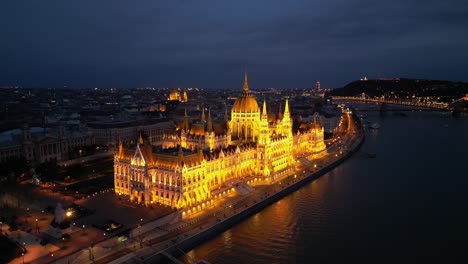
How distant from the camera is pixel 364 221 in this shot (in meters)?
39.3

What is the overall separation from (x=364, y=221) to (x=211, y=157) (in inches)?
723

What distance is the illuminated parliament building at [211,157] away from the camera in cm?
4078

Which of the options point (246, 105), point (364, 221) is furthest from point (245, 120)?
point (364, 221)

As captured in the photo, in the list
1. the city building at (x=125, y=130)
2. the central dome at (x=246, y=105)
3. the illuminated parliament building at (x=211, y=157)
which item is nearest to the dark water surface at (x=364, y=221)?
the illuminated parliament building at (x=211, y=157)

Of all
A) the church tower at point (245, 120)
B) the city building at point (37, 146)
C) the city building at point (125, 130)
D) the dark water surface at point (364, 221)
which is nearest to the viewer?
the dark water surface at point (364, 221)

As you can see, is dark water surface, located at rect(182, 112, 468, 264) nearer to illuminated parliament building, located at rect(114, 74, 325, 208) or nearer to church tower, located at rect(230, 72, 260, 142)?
illuminated parliament building, located at rect(114, 74, 325, 208)

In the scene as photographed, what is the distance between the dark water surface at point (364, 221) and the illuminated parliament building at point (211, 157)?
21.7 feet

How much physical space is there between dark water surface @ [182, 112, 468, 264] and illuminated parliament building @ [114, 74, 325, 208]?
21.7 ft

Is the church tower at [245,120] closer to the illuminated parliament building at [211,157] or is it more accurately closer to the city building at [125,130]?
the illuminated parliament building at [211,157]

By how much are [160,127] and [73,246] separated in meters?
→ 58.2

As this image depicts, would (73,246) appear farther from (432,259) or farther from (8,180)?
(432,259)

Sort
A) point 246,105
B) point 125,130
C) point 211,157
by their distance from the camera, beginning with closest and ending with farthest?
point 211,157
point 246,105
point 125,130

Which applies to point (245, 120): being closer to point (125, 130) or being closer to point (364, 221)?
point (364, 221)

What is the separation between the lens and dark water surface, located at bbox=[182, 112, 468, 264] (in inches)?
1283
